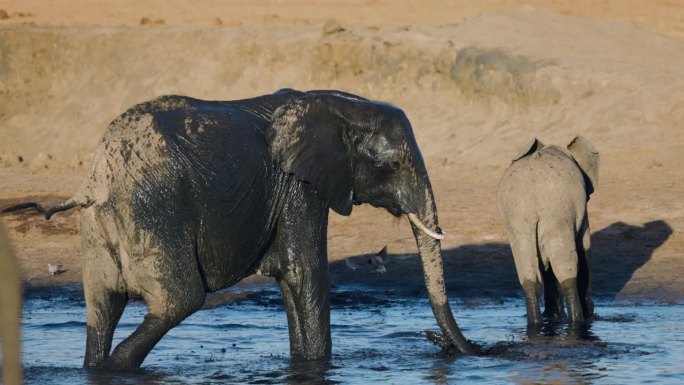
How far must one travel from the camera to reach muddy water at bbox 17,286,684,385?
7461mm

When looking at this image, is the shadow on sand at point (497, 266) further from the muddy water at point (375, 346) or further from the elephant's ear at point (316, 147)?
the elephant's ear at point (316, 147)

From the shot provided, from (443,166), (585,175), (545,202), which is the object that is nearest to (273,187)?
(545,202)

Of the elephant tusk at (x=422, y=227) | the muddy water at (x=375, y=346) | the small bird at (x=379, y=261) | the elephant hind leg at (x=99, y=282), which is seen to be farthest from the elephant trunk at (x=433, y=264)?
the small bird at (x=379, y=261)

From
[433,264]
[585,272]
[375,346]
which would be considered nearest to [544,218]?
[585,272]

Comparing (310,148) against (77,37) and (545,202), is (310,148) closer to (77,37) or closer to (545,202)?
(545,202)

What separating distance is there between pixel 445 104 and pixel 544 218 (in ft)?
32.8

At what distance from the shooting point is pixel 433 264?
24.1 feet

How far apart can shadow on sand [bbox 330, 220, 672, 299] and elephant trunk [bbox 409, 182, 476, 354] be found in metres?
3.74

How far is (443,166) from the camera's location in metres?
16.8

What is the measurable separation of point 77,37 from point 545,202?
16170mm

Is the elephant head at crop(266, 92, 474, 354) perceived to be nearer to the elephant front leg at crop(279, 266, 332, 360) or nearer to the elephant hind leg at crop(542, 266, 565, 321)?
the elephant front leg at crop(279, 266, 332, 360)

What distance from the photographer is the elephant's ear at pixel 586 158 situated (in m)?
9.85

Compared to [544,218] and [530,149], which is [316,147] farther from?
[530,149]

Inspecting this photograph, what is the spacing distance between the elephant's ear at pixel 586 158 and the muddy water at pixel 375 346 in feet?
3.70
